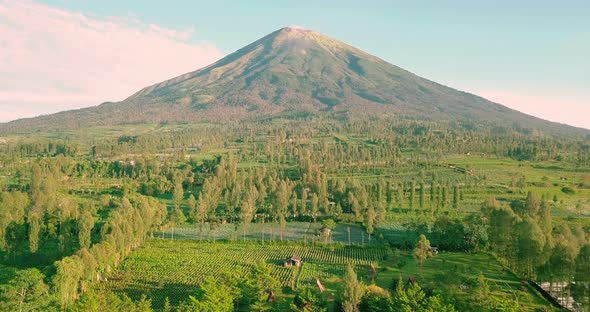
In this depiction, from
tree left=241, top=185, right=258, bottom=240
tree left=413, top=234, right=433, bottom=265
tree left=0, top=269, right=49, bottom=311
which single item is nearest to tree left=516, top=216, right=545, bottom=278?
tree left=413, top=234, right=433, bottom=265

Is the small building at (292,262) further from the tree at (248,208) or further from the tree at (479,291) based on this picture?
the tree at (479,291)

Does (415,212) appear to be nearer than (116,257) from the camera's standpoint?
No

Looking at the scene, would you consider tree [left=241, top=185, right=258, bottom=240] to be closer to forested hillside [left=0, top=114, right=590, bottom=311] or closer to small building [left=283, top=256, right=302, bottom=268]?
forested hillside [left=0, top=114, right=590, bottom=311]

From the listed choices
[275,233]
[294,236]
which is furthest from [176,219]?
[294,236]

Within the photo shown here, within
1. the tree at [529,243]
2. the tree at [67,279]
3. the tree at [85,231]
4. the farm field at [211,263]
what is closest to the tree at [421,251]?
the farm field at [211,263]

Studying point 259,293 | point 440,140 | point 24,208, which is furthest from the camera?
point 440,140

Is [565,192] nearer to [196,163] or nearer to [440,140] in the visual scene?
[440,140]

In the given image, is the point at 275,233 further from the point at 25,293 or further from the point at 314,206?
the point at 25,293

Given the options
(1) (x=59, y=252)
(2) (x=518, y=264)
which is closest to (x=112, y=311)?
(1) (x=59, y=252)
